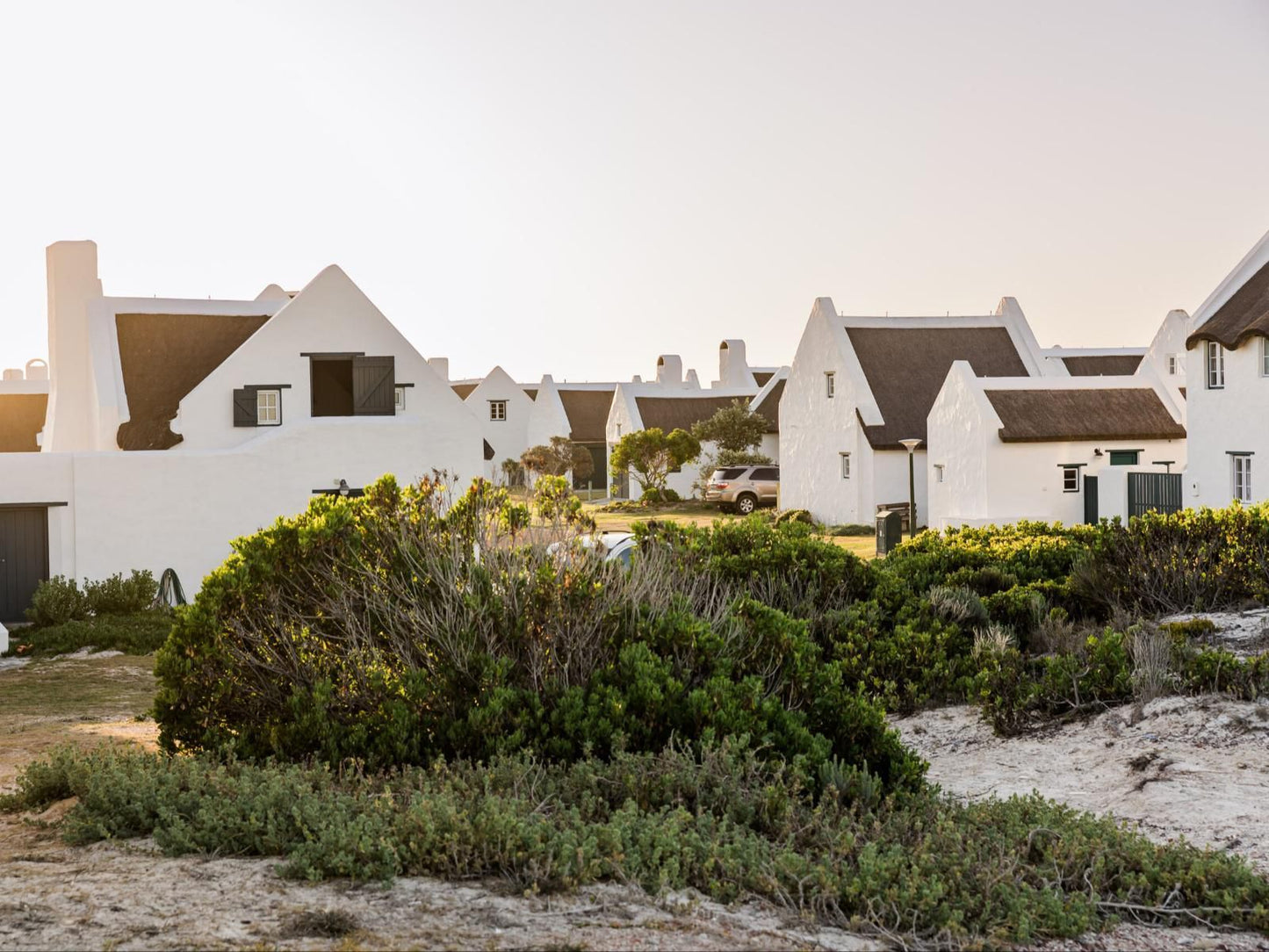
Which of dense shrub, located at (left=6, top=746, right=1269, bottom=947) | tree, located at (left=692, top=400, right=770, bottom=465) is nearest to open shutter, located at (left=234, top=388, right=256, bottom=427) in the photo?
dense shrub, located at (left=6, top=746, right=1269, bottom=947)

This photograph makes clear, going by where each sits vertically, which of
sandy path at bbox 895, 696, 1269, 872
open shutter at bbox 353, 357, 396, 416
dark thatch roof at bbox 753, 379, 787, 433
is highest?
dark thatch roof at bbox 753, 379, 787, 433

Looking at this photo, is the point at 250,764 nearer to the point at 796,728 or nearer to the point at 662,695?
the point at 662,695

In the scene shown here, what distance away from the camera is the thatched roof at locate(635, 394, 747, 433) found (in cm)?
5650

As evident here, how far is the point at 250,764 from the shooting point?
7719 mm

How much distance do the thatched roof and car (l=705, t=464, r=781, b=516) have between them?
9279mm

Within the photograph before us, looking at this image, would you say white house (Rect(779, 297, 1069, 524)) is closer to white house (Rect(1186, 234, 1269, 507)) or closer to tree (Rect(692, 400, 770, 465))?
tree (Rect(692, 400, 770, 465))

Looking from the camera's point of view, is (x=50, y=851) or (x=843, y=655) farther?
(x=843, y=655)

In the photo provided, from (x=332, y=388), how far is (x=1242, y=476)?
19.5 metres

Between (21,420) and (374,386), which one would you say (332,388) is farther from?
(21,420)

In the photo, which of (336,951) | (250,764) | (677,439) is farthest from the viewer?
(677,439)

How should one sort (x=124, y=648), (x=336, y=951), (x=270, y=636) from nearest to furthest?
(x=336, y=951), (x=270, y=636), (x=124, y=648)

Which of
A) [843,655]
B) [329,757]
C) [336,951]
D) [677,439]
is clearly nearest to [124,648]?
[843,655]

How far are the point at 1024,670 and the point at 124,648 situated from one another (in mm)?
12962

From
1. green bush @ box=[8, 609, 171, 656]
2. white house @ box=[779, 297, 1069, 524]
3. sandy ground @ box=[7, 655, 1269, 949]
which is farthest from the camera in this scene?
white house @ box=[779, 297, 1069, 524]
